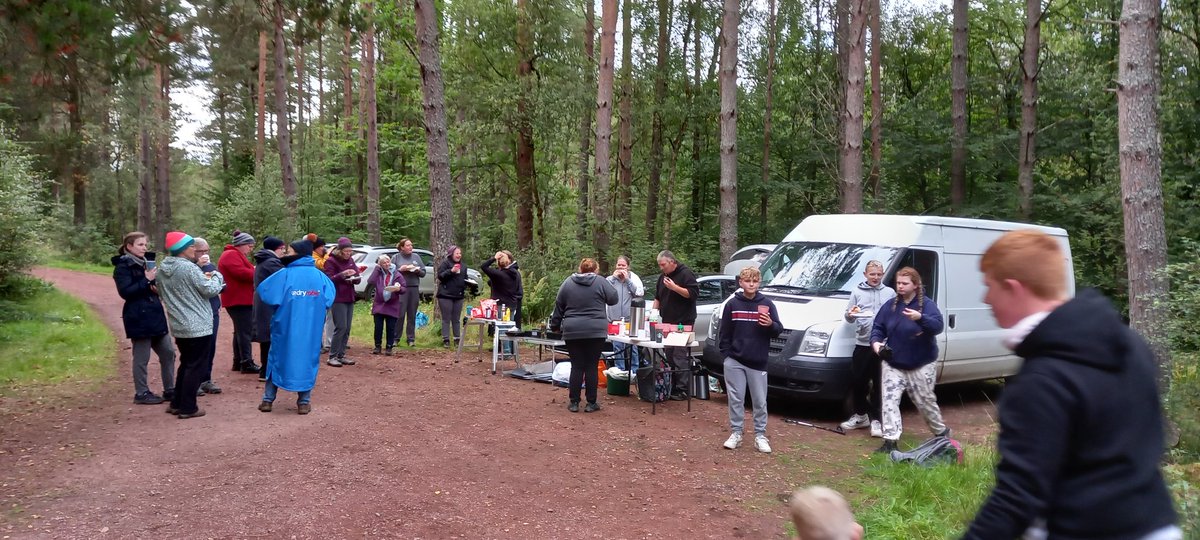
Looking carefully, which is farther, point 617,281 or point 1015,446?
point 617,281

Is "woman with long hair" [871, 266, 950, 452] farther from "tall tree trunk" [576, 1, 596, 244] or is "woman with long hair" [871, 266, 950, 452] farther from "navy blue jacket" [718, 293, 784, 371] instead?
"tall tree trunk" [576, 1, 596, 244]

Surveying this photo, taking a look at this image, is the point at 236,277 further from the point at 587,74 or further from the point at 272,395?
the point at 587,74

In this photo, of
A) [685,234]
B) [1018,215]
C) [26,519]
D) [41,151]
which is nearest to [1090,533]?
[26,519]

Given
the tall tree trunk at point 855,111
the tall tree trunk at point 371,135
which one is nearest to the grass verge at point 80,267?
the tall tree trunk at point 371,135

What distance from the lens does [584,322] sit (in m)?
8.07

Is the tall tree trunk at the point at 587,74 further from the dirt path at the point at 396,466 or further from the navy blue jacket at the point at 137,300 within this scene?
the navy blue jacket at the point at 137,300

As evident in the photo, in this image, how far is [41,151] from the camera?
23.3 meters

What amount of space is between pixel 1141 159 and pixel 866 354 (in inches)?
128

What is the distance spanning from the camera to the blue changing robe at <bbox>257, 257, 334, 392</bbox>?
7.35m

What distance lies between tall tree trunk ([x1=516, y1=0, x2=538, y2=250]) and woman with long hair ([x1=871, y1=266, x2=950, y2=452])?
40.3 feet

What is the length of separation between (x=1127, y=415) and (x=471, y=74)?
65.2 feet

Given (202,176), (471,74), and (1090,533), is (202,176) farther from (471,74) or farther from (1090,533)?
(1090,533)

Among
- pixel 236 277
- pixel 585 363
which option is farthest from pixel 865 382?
pixel 236 277

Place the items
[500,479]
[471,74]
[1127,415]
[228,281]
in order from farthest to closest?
[471,74]
[228,281]
[500,479]
[1127,415]
